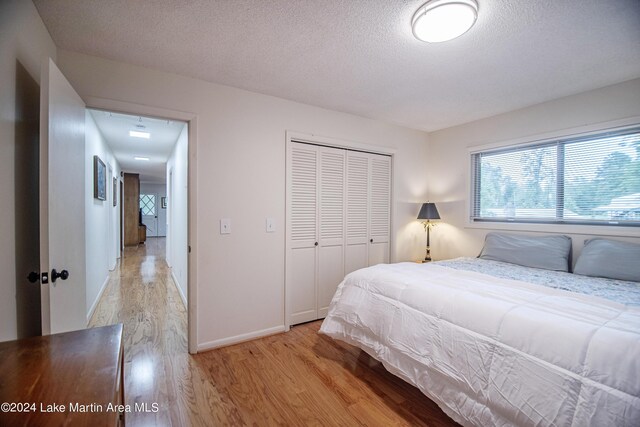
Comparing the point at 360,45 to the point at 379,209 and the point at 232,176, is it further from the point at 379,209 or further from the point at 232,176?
the point at 379,209

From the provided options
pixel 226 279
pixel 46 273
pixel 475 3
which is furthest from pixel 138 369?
pixel 475 3

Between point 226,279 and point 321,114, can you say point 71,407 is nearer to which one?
point 226,279

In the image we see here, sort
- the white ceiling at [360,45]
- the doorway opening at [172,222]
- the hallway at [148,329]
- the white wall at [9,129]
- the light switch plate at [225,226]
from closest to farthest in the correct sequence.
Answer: the white wall at [9,129] → the white ceiling at [360,45] → the hallway at [148,329] → the light switch plate at [225,226] → the doorway opening at [172,222]

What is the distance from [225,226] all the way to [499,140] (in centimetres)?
316

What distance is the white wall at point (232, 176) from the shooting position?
85.9 inches

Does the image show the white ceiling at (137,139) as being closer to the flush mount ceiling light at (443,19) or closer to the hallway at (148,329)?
the hallway at (148,329)

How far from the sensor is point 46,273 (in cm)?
137

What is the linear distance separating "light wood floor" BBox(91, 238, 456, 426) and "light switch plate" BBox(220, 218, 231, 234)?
105cm

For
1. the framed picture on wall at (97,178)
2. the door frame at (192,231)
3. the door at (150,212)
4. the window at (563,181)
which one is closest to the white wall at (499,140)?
the window at (563,181)

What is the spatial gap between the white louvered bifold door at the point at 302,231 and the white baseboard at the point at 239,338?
0.22m

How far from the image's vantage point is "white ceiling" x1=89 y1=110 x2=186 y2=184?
3.49 meters

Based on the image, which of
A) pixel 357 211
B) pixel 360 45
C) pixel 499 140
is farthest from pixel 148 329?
pixel 499 140

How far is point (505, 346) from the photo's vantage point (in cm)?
133

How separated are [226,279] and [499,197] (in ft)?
10.4
